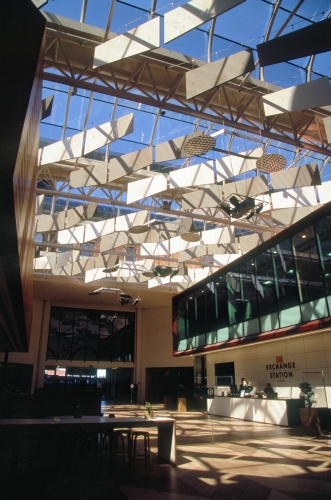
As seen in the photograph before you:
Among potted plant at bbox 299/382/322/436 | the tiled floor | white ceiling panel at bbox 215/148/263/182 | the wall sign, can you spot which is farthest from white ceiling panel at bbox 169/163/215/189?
the wall sign

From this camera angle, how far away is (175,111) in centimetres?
1054

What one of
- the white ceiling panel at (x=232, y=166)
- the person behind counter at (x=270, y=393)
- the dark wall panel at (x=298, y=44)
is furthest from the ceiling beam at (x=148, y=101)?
the person behind counter at (x=270, y=393)

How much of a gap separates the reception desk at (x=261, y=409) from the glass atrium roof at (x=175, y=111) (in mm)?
6996

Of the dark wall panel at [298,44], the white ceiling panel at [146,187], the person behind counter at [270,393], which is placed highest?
the white ceiling panel at [146,187]

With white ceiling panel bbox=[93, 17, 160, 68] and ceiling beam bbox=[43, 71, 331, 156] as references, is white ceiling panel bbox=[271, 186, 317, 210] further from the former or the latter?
white ceiling panel bbox=[93, 17, 160, 68]

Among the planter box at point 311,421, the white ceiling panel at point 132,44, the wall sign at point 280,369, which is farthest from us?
the wall sign at point 280,369

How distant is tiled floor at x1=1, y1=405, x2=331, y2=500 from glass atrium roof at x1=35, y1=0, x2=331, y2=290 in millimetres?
6373

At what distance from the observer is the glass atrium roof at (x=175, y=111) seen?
9.20 m

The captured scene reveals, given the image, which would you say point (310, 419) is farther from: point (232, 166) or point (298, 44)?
point (298, 44)

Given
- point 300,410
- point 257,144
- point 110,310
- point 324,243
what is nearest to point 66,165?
point 257,144

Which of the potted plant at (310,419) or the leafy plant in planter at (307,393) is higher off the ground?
the leafy plant in planter at (307,393)

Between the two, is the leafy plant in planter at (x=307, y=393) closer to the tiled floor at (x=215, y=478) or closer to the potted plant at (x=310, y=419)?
the potted plant at (x=310, y=419)

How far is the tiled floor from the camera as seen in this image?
5336 millimetres

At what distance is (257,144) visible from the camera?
14.9 meters
